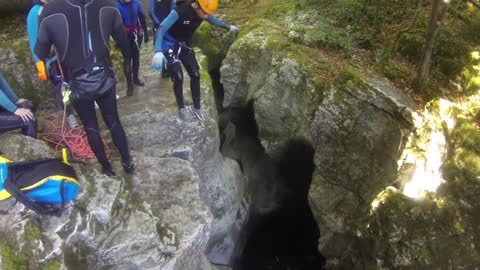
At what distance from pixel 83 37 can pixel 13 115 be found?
2.05 metres

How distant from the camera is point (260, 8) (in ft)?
39.9

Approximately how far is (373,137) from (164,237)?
4.70 metres

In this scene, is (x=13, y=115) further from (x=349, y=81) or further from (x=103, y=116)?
(x=349, y=81)

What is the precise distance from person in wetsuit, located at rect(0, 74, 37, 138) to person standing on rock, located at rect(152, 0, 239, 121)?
2021 mm

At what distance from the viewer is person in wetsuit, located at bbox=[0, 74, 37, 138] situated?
558 cm

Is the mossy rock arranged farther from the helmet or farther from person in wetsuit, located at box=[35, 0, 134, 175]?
person in wetsuit, located at box=[35, 0, 134, 175]

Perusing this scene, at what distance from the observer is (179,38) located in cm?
639

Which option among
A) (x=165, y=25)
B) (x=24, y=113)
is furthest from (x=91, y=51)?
(x=24, y=113)

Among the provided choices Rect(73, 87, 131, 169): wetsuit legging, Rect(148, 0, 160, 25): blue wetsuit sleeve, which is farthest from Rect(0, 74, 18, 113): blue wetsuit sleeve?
Rect(148, 0, 160, 25): blue wetsuit sleeve

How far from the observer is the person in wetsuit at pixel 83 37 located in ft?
14.6

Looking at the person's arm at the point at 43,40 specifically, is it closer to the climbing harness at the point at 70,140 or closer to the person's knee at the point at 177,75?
the climbing harness at the point at 70,140

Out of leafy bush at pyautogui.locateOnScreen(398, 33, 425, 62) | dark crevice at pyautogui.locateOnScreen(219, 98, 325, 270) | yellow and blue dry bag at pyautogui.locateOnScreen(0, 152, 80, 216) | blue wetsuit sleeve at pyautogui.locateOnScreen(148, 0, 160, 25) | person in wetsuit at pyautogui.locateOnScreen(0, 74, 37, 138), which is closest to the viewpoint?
yellow and blue dry bag at pyautogui.locateOnScreen(0, 152, 80, 216)

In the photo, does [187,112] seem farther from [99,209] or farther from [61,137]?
[99,209]

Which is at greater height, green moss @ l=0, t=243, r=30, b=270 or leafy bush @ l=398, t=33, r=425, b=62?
leafy bush @ l=398, t=33, r=425, b=62
